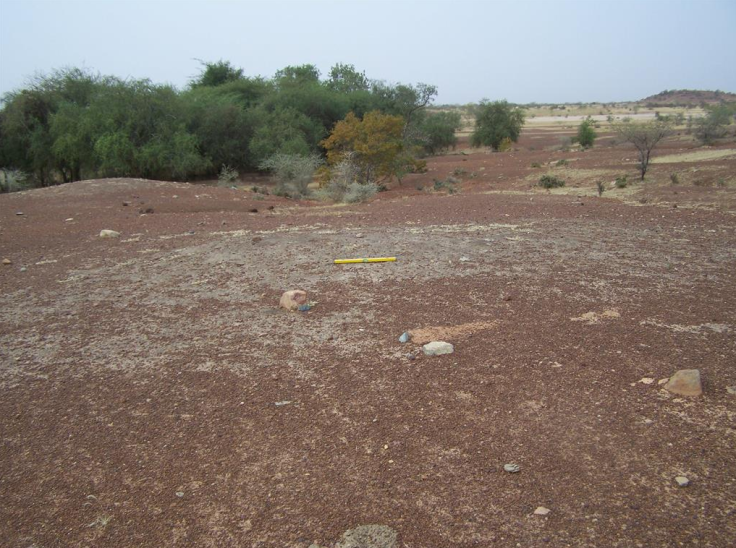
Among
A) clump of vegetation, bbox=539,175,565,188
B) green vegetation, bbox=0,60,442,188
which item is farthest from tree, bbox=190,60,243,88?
clump of vegetation, bbox=539,175,565,188

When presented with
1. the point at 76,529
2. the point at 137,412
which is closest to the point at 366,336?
the point at 137,412

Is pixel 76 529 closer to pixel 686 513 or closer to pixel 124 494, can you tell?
pixel 124 494

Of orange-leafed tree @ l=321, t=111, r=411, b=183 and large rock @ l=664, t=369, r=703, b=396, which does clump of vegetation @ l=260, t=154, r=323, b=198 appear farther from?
large rock @ l=664, t=369, r=703, b=396

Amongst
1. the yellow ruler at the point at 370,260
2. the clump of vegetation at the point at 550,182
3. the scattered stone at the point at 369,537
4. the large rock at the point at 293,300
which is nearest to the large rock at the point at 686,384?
the scattered stone at the point at 369,537

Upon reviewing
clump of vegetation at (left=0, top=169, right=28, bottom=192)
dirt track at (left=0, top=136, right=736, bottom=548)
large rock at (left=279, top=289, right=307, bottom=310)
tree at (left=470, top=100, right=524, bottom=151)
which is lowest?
dirt track at (left=0, top=136, right=736, bottom=548)

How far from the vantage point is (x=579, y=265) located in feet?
23.7

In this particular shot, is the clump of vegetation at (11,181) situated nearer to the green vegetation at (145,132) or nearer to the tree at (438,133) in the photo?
the green vegetation at (145,132)

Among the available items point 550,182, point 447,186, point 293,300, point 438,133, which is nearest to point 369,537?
point 293,300

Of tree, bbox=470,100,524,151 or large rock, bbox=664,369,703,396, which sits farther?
tree, bbox=470,100,524,151

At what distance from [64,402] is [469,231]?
710 centimetres

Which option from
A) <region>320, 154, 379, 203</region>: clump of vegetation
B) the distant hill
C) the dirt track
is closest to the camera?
the dirt track

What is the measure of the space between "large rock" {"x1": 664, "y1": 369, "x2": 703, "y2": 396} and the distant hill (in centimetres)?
12080

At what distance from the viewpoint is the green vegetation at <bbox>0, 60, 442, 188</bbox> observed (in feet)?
78.5

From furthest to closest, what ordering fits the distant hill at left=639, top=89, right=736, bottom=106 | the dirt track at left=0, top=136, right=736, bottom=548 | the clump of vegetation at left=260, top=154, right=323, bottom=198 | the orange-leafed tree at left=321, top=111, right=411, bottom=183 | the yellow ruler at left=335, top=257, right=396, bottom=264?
the distant hill at left=639, top=89, right=736, bottom=106 → the orange-leafed tree at left=321, top=111, right=411, bottom=183 → the clump of vegetation at left=260, top=154, right=323, bottom=198 → the yellow ruler at left=335, top=257, right=396, bottom=264 → the dirt track at left=0, top=136, right=736, bottom=548
